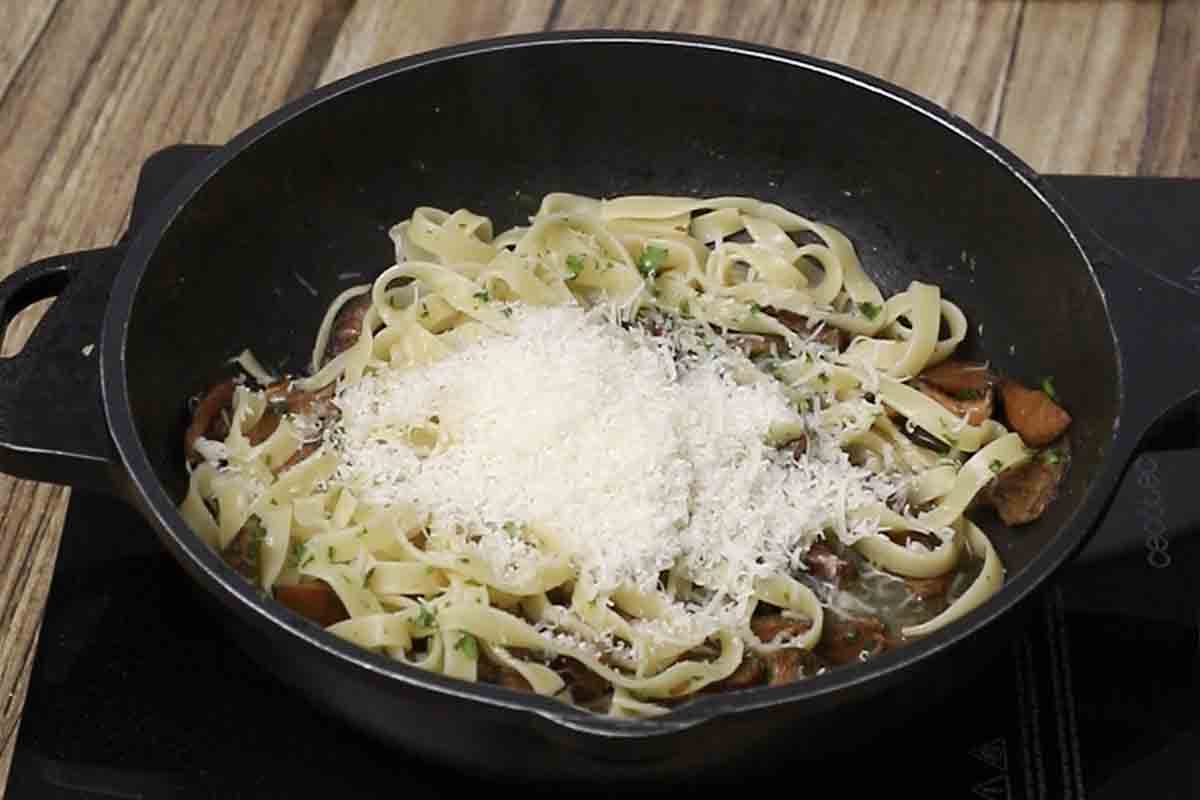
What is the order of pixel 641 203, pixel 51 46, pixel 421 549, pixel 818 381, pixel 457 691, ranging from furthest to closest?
1. pixel 51 46
2. pixel 641 203
3. pixel 818 381
4. pixel 421 549
5. pixel 457 691

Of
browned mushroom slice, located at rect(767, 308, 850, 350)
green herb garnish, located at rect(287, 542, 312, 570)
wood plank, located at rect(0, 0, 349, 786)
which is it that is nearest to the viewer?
green herb garnish, located at rect(287, 542, 312, 570)

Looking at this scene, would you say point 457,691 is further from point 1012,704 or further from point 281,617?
point 1012,704

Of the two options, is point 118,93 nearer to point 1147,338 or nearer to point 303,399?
point 303,399

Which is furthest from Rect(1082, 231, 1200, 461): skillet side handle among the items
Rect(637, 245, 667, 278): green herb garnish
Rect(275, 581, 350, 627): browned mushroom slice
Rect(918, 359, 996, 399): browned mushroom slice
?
Rect(275, 581, 350, 627): browned mushroom slice

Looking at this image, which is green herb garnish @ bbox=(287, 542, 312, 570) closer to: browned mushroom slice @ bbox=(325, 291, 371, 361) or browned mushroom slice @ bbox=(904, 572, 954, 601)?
browned mushroom slice @ bbox=(325, 291, 371, 361)

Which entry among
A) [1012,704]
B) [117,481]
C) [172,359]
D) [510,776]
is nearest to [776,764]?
[510,776]
